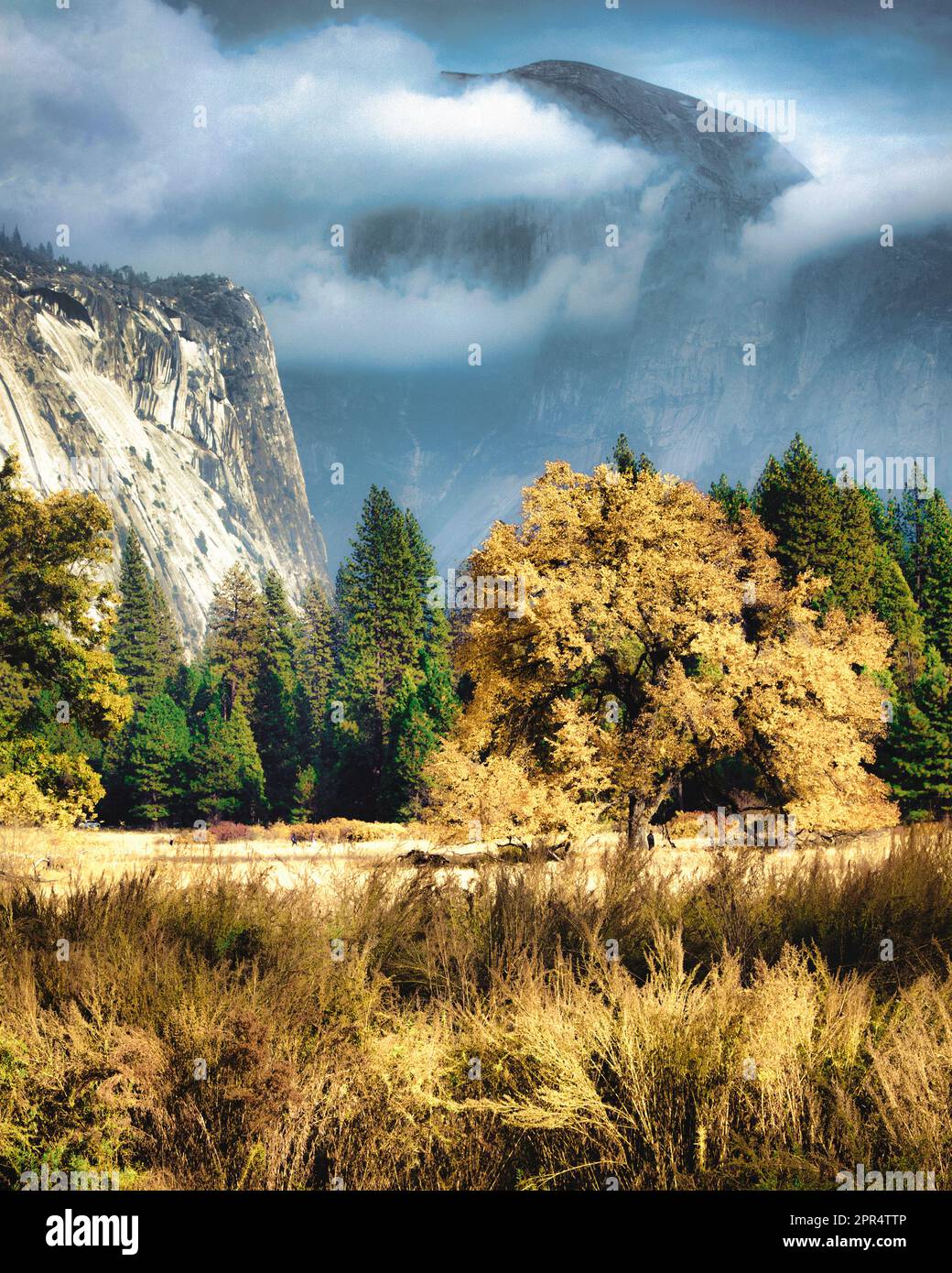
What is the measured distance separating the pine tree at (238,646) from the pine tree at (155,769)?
7.09 metres

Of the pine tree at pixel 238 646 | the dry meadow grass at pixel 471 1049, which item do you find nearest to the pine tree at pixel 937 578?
the pine tree at pixel 238 646

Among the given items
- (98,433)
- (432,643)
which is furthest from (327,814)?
(98,433)

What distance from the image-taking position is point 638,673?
81.8ft

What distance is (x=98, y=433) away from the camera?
523 feet

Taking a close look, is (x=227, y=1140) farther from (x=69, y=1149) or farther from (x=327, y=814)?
(x=327, y=814)

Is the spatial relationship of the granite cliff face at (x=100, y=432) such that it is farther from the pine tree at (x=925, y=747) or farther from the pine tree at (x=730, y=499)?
the pine tree at (x=925, y=747)

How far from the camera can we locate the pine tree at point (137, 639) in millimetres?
79062

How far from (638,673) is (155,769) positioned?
144ft

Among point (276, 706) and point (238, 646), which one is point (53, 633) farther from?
point (238, 646)

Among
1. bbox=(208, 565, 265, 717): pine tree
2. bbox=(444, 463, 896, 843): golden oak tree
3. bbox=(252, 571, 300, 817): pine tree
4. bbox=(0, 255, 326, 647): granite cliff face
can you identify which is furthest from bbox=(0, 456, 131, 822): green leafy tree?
bbox=(0, 255, 326, 647): granite cliff face

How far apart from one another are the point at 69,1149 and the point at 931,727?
1507 inches

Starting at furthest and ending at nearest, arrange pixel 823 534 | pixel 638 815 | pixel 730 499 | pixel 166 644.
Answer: pixel 166 644 < pixel 730 499 < pixel 823 534 < pixel 638 815

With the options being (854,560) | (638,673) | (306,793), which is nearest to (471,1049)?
(638,673)

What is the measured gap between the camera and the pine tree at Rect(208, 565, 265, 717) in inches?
2798
